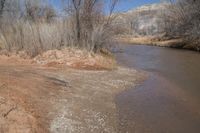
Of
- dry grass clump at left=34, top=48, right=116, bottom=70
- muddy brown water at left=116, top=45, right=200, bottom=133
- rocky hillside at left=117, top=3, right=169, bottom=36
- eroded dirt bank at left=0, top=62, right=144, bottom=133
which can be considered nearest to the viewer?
eroded dirt bank at left=0, top=62, right=144, bottom=133

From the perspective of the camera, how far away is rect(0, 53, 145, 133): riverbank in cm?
646

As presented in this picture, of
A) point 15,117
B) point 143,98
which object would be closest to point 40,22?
point 143,98

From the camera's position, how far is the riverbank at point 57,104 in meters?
6.46

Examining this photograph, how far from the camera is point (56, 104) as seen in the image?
7988mm

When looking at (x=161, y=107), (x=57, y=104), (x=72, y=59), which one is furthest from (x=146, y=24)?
(x=57, y=104)

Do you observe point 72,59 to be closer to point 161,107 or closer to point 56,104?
point 161,107

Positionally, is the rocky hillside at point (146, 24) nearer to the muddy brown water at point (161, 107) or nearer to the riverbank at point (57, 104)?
the muddy brown water at point (161, 107)

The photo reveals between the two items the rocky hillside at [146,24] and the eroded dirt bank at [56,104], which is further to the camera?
the rocky hillside at [146,24]

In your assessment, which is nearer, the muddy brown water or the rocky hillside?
the muddy brown water

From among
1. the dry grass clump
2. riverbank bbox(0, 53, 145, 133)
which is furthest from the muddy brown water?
the dry grass clump

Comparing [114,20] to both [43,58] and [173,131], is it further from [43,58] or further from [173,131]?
[173,131]

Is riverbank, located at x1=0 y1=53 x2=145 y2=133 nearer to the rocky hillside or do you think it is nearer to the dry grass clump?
the dry grass clump

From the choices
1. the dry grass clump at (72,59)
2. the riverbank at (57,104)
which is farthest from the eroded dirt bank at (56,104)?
the dry grass clump at (72,59)

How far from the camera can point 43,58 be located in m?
15.1
